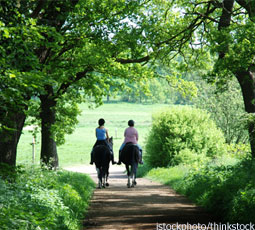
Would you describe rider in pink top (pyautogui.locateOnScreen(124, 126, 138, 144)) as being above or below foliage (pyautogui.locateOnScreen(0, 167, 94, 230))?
above

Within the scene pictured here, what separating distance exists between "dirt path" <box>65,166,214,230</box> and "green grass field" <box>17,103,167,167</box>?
28.5 metres

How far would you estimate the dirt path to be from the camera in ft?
28.7

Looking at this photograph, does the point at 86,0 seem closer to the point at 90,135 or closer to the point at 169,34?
the point at 169,34

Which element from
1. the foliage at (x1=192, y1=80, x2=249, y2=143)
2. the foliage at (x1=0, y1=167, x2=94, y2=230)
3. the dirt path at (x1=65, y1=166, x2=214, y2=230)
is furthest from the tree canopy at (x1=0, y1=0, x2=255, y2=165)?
the foliage at (x1=192, y1=80, x2=249, y2=143)

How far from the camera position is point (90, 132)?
90.6 metres

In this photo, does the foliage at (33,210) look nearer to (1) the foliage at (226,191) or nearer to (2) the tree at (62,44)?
(2) the tree at (62,44)

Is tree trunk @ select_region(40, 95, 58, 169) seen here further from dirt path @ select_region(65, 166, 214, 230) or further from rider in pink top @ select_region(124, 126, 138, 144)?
dirt path @ select_region(65, 166, 214, 230)

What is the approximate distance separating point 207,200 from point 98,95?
13.6 meters

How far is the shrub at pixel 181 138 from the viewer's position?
2439 cm

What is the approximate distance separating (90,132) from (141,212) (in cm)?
8076

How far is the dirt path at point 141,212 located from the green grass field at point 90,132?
28547 millimetres

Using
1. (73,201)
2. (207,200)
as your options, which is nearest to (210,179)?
(207,200)

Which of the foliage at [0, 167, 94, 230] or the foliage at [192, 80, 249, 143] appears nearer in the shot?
the foliage at [0, 167, 94, 230]

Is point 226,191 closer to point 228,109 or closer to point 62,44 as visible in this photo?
point 62,44
